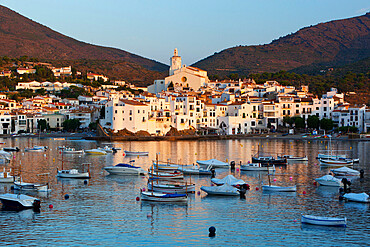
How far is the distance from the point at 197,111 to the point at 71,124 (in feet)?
79.7

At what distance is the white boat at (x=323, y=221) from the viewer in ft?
67.7

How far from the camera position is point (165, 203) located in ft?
82.8

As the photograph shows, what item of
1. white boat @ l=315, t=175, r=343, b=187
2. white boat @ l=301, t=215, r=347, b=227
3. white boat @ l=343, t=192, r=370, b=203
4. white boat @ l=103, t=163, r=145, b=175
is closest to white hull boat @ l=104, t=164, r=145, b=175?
white boat @ l=103, t=163, r=145, b=175

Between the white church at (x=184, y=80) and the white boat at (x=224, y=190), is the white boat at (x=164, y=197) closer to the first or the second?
the white boat at (x=224, y=190)

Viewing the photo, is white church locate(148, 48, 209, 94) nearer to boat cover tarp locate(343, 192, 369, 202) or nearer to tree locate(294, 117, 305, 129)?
tree locate(294, 117, 305, 129)

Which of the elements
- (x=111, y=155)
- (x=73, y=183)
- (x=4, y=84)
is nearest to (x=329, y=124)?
(x=111, y=155)

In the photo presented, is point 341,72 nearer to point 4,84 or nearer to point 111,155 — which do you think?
point 4,84

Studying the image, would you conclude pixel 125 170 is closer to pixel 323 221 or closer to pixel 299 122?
pixel 323 221

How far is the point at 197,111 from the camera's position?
284 ft

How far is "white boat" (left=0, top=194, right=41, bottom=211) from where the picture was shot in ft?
76.8

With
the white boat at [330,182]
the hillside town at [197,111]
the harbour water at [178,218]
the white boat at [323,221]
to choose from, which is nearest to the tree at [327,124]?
the hillside town at [197,111]

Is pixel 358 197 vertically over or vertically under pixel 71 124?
under

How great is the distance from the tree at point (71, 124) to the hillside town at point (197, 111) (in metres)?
1.94

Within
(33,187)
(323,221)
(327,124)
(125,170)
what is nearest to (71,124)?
(327,124)
